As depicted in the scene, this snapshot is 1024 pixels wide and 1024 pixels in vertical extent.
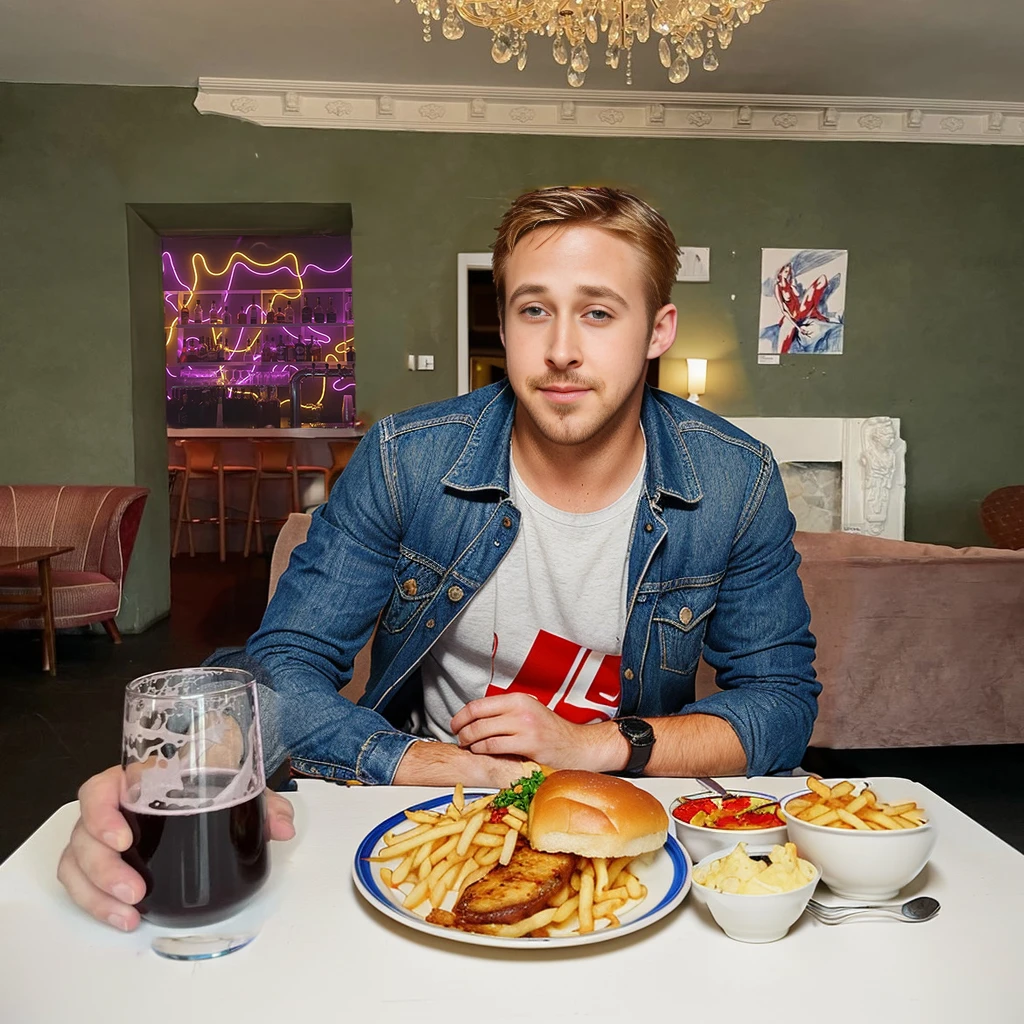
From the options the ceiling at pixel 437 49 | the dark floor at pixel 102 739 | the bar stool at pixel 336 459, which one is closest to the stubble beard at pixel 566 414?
the dark floor at pixel 102 739

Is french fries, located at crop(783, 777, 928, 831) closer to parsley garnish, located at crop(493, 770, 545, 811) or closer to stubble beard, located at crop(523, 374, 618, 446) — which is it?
parsley garnish, located at crop(493, 770, 545, 811)

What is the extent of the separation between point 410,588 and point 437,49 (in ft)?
14.3

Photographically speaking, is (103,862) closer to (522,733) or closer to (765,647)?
(522,733)

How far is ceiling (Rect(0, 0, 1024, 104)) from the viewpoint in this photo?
4.42 m

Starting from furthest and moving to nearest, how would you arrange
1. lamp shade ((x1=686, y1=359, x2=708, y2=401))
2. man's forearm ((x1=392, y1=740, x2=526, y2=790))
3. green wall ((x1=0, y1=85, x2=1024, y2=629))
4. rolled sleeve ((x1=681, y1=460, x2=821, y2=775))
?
1. lamp shade ((x1=686, y1=359, x2=708, y2=401))
2. green wall ((x1=0, y1=85, x2=1024, y2=629))
3. rolled sleeve ((x1=681, y1=460, x2=821, y2=775))
4. man's forearm ((x1=392, y1=740, x2=526, y2=790))

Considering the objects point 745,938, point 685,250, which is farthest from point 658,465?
point 685,250

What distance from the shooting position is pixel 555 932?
0.69m

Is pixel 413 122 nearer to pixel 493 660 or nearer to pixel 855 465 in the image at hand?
pixel 855 465

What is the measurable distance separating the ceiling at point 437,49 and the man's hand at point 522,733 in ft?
13.8

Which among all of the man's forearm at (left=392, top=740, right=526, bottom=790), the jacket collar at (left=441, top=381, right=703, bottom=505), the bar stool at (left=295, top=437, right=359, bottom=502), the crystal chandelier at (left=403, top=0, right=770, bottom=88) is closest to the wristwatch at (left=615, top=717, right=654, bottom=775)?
the man's forearm at (left=392, top=740, right=526, bottom=790)

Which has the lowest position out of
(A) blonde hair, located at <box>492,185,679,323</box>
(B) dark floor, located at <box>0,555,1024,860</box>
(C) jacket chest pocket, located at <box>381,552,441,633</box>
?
(B) dark floor, located at <box>0,555,1024,860</box>

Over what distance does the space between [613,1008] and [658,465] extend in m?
0.95

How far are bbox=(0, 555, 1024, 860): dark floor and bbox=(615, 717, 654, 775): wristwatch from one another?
6.58 feet

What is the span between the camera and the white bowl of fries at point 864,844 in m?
0.72
